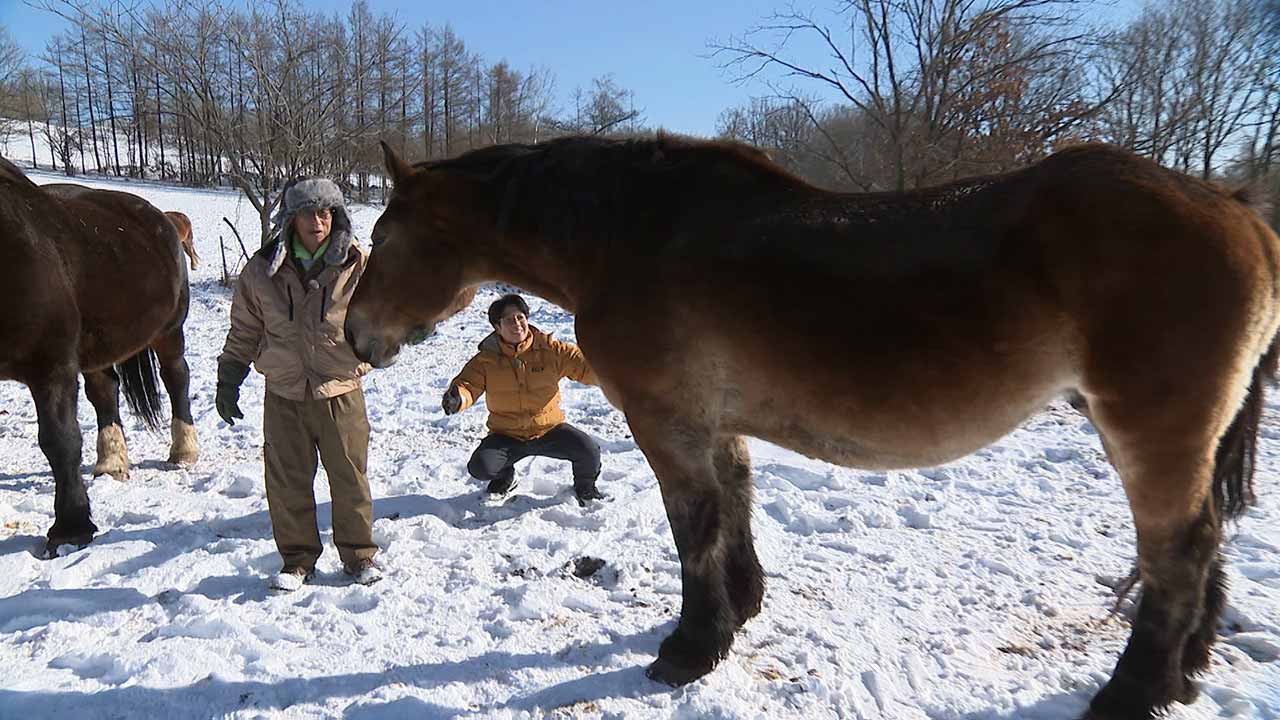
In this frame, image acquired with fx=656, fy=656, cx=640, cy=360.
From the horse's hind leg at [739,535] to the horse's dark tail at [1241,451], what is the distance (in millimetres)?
1659

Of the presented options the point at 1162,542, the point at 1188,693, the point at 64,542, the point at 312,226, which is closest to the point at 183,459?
the point at 64,542

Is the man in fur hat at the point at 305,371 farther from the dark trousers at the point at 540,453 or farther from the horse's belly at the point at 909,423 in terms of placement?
the horse's belly at the point at 909,423

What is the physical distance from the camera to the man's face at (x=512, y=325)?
4152mm

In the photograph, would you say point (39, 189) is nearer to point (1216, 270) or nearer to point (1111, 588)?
point (1216, 270)

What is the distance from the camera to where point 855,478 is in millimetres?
4512

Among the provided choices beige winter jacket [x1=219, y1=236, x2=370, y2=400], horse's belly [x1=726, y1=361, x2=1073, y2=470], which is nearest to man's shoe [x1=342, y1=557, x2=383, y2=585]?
beige winter jacket [x1=219, y1=236, x2=370, y2=400]

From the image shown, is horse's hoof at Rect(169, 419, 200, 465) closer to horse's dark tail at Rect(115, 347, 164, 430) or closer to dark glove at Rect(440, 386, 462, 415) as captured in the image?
horse's dark tail at Rect(115, 347, 164, 430)

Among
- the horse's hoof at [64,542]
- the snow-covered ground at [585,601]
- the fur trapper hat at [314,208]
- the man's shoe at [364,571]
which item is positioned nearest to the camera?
the snow-covered ground at [585,601]

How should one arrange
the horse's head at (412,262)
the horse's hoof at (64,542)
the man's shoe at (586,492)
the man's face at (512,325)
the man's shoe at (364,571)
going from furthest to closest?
the man's shoe at (586,492), the man's face at (512,325), the horse's hoof at (64,542), the man's shoe at (364,571), the horse's head at (412,262)

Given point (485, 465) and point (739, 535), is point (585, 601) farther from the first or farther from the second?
point (485, 465)

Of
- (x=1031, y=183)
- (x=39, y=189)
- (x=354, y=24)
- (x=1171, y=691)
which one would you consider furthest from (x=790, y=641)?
(x=354, y=24)

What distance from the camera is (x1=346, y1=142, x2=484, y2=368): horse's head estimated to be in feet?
8.95

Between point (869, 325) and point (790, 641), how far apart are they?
150 cm

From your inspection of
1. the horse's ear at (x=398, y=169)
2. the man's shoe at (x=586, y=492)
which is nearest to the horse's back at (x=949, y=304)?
the horse's ear at (x=398, y=169)
